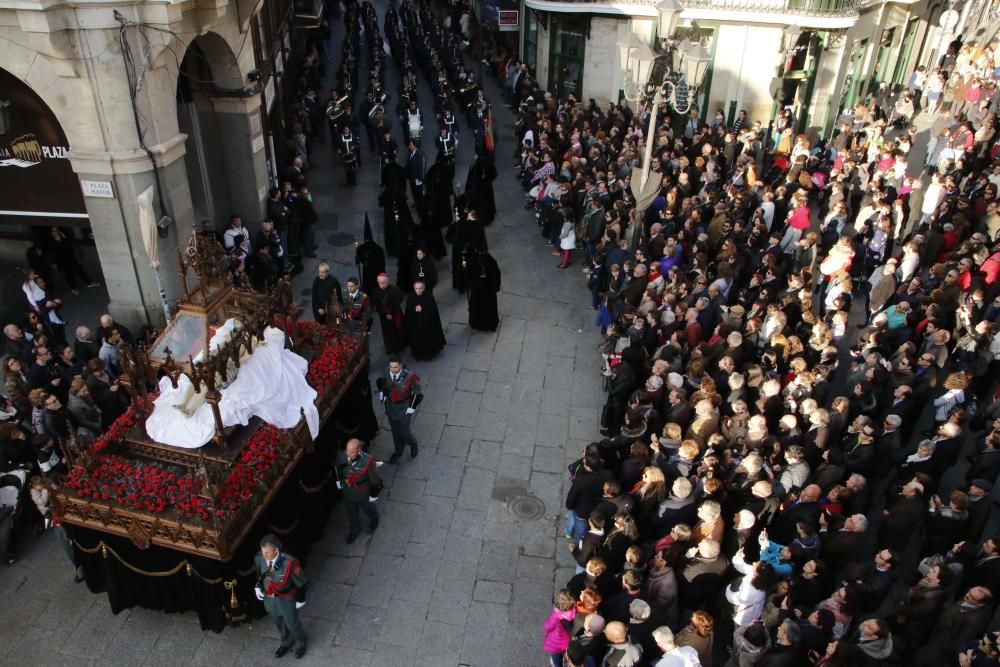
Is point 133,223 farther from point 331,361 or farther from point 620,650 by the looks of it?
point 620,650

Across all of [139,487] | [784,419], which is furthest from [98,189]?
[784,419]

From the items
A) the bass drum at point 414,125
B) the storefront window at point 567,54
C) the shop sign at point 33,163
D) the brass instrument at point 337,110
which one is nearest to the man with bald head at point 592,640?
the shop sign at point 33,163

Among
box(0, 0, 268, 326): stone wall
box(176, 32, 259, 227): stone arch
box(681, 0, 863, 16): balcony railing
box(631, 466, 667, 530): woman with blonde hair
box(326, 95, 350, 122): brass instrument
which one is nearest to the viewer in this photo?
box(631, 466, 667, 530): woman with blonde hair

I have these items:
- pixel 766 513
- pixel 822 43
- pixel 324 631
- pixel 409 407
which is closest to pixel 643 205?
pixel 409 407

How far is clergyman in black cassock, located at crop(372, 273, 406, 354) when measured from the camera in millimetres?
12000

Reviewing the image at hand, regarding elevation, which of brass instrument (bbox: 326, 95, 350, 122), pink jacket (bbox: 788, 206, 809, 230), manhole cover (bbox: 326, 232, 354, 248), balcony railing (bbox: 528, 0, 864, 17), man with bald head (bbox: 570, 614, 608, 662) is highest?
balcony railing (bbox: 528, 0, 864, 17)

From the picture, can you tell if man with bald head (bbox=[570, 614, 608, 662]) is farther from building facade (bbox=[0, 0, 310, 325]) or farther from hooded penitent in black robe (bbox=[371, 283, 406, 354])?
building facade (bbox=[0, 0, 310, 325])

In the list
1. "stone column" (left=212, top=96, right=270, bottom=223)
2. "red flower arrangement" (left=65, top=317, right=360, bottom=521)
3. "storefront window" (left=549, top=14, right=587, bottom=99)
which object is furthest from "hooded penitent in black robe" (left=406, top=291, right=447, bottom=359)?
"storefront window" (left=549, top=14, right=587, bottom=99)

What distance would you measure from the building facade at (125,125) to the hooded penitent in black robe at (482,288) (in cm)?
473

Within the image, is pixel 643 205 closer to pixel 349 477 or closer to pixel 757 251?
pixel 757 251

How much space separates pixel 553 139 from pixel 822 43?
922cm

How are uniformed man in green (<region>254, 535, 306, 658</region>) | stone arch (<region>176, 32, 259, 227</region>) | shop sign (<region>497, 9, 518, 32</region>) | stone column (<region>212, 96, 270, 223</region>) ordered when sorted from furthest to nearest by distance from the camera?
shop sign (<region>497, 9, 518, 32</region>) → stone column (<region>212, 96, 270, 223</region>) → stone arch (<region>176, 32, 259, 227</region>) → uniformed man in green (<region>254, 535, 306, 658</region>)

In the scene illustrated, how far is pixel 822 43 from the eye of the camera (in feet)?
70.9

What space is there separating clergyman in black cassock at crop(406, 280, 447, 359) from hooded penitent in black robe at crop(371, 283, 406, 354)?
0.15 metres
